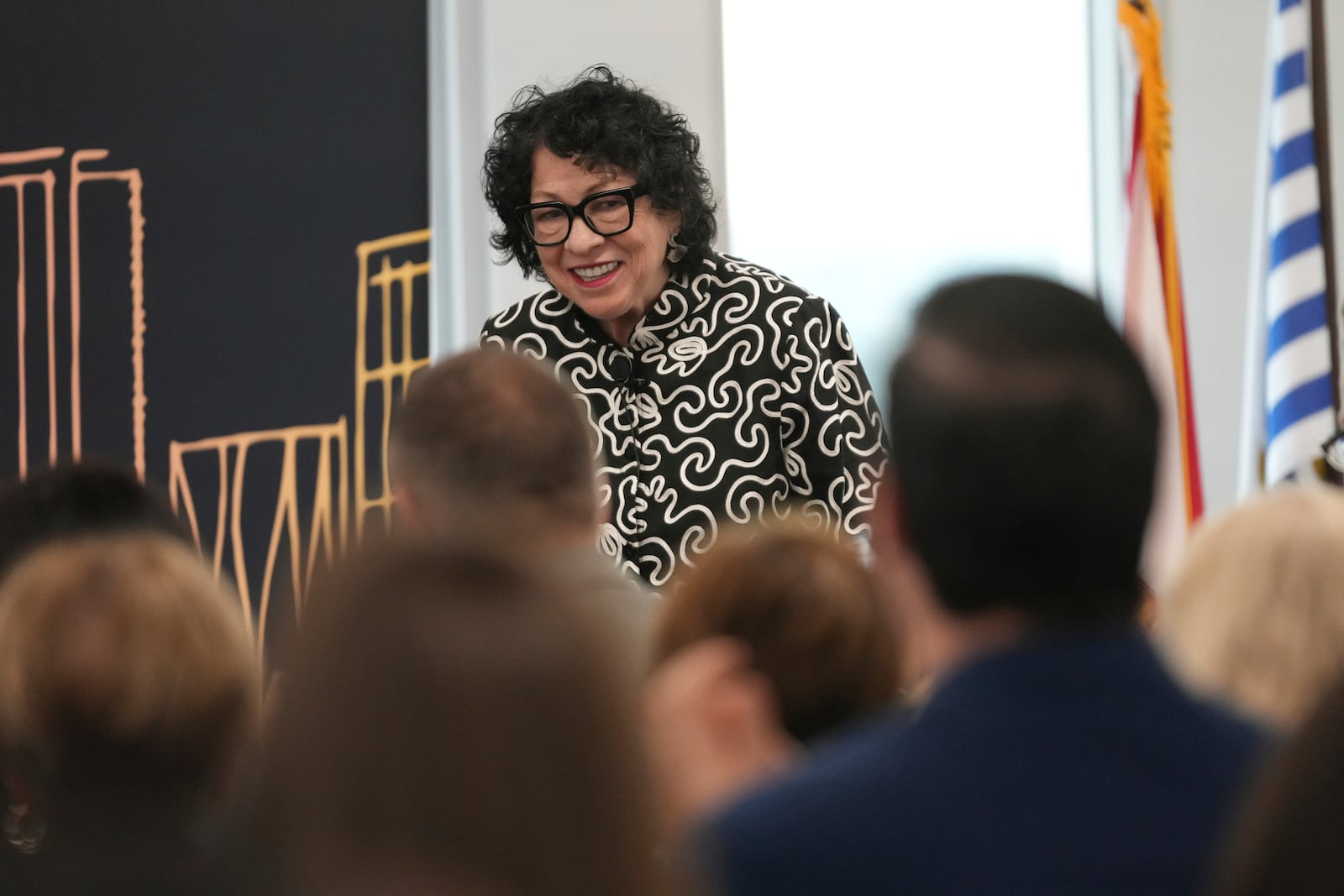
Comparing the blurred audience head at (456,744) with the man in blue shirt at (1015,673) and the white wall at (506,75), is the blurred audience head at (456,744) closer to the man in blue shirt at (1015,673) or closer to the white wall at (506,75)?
the man in blue shirt at (1015,673)

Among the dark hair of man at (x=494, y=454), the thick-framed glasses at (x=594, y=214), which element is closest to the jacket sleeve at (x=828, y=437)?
the thick-framed glasses at (x=594, y=214)

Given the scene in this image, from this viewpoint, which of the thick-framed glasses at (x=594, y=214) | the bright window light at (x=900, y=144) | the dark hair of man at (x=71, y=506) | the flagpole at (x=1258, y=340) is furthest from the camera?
the bright window light at (x=900, y=144)

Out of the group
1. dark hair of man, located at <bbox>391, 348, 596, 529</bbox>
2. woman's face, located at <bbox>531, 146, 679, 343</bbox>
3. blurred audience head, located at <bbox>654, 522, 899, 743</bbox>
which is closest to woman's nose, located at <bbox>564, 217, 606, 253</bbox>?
woman's face, located at <bbox>531, 146, 679, 343</bbox>

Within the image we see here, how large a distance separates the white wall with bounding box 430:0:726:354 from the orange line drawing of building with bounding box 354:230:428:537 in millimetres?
82

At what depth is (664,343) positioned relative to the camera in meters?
2.96

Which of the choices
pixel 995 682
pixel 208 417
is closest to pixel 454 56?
pixel 208 417

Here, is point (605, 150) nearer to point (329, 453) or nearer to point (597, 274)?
point (597, 274)

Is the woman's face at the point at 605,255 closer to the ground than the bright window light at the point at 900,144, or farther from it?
closer to the ground

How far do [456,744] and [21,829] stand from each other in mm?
771

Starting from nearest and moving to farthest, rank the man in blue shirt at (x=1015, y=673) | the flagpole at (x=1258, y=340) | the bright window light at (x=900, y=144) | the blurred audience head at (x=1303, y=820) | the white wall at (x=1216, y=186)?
the blurred audience head at (x=1303, y=820), the man in blue shirt at (x=1015, y=673), the flagpole at (x=1258, y=340), the bright window light at (x=900, y=144), the white wall at (x=1216, y=186)

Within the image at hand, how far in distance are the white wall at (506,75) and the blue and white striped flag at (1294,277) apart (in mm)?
1420

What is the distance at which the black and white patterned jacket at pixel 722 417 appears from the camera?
2.84 m

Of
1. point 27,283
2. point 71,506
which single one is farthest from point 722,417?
point 27,283

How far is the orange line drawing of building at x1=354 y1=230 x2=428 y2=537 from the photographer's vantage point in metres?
4.28
